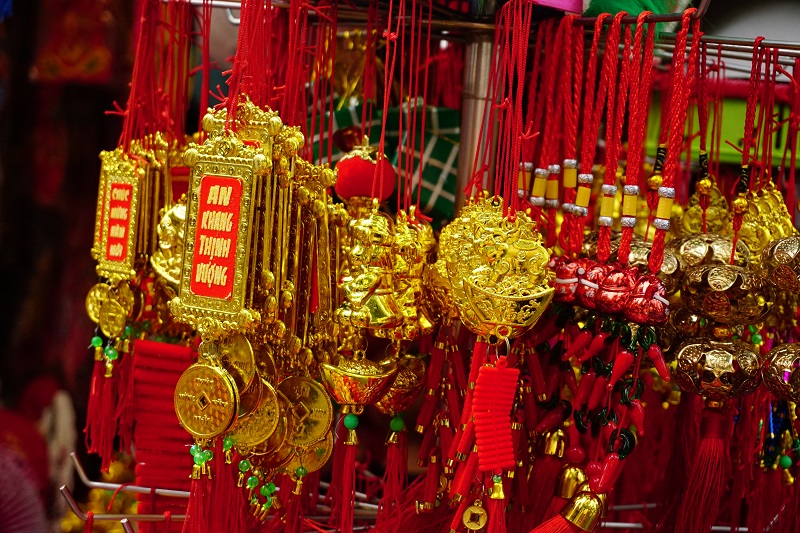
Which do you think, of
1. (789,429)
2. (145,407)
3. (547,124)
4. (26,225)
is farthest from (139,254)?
(26,225)

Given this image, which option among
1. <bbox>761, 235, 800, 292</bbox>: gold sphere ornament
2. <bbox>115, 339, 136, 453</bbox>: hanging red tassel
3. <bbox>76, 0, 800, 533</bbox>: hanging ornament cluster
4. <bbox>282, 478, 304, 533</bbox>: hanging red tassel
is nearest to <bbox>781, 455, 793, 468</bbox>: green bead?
<bbox>76, 0, 800, 533</bbox>: hanging ornament cluster

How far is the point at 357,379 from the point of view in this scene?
3.30ft

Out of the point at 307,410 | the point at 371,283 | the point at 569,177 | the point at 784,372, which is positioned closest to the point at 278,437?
the point at 307,410

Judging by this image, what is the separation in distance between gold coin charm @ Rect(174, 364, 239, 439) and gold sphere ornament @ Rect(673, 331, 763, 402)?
1.54 feet

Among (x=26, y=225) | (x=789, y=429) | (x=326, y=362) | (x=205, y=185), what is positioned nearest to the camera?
(x=205, y=185)

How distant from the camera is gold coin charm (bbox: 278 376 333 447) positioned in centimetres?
103

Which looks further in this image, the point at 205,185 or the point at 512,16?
the point at 512,16

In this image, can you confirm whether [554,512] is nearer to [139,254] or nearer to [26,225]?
[139,254]

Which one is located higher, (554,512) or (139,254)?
(139,254)

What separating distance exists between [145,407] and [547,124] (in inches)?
23.6

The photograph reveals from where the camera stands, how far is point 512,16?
3.44 ft

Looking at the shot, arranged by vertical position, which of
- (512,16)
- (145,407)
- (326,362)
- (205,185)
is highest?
(512,16)

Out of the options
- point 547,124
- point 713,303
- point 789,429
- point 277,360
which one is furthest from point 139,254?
point 789,429

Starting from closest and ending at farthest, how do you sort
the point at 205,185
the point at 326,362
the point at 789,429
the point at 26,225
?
the point at 205,185 < the point at 326,362 < the point at 789,429 < the point at 26,225
